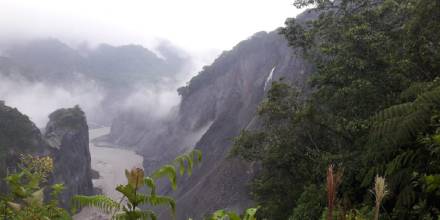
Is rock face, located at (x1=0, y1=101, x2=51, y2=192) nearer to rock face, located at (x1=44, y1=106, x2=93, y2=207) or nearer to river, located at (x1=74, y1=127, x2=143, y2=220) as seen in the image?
rock face, located at (x1=44, y1=106, x2=93, y2=207)

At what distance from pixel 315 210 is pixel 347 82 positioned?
646 cm

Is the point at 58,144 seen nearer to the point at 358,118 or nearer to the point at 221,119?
the point at 221,119

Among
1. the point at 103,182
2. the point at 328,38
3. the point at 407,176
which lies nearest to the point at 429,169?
the point at 407,176

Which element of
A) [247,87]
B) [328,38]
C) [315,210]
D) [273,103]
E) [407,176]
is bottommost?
[315,210]

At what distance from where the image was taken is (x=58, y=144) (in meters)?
79.4

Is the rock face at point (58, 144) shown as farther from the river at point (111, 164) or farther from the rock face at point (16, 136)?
the river at point (111, 164)

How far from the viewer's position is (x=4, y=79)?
197750mm

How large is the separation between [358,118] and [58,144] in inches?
2819

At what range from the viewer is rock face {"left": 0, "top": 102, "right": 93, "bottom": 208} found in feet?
202

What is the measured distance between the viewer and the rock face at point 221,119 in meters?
54.5

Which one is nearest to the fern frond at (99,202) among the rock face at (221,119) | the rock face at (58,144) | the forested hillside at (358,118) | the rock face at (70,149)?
the forested hillside at (358,118)

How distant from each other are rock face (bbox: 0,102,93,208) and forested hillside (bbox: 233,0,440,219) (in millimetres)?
38776

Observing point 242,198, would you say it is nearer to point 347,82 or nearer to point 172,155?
point 347,82

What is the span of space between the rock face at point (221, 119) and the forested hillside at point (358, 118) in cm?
2337
